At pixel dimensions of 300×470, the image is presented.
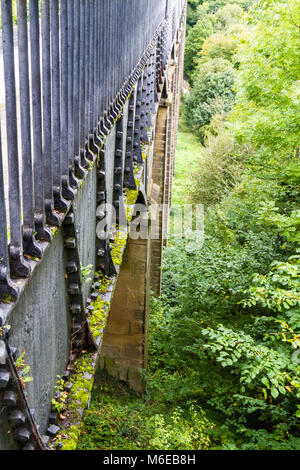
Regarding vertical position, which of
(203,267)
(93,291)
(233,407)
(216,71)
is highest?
(216,71)

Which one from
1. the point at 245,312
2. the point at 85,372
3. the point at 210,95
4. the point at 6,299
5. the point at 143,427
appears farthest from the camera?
the point at 210,95

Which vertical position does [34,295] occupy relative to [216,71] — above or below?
below

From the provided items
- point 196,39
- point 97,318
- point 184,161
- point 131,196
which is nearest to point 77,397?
point 97,318

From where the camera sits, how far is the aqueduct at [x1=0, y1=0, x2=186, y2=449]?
1.79 m

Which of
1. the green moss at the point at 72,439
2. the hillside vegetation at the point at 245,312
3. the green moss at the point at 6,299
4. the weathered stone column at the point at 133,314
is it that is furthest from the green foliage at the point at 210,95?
the green moss at the point at 6,299

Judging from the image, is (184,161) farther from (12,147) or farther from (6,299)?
(6,299)

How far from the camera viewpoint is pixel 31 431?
1.97 m

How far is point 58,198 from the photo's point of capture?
241cm

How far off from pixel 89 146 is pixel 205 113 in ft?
120

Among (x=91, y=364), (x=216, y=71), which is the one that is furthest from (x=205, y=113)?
(x=91, y=364)

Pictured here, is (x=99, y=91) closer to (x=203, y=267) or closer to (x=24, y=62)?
(x=24, y=62)

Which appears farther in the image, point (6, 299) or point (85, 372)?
point (85, 372)

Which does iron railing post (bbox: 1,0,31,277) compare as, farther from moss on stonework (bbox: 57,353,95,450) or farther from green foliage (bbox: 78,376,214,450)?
green foliage (bbox: 78,376,214,450)

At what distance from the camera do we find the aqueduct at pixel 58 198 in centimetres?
179
